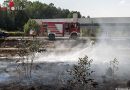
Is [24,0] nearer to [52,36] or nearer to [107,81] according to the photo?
[52,36]

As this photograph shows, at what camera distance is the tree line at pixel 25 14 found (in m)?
95.5

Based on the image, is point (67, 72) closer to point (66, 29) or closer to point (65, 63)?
point (65, 63)

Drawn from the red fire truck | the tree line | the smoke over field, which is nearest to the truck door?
the red fire truck

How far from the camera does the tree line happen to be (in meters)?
95.5

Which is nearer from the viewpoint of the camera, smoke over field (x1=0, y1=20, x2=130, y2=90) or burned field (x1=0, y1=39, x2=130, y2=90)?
burned field (x1=0, y1=39, x2=130, y2=90)

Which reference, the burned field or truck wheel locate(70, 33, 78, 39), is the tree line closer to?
truck wheel locate(70, 33, 78, 39)

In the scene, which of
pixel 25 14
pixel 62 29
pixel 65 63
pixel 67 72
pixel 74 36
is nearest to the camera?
pixel 67 72

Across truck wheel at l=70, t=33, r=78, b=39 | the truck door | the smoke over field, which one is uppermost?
the truck door

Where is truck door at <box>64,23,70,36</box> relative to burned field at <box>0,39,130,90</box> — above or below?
above

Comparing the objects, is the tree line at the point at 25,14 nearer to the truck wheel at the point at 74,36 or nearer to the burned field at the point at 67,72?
the truck wheel at the point at 74,36

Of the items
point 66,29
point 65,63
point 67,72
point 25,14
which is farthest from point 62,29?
point 25,14

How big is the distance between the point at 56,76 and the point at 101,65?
6538 millimetres

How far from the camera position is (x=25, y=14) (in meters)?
117

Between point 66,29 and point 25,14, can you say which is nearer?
point 66,29
